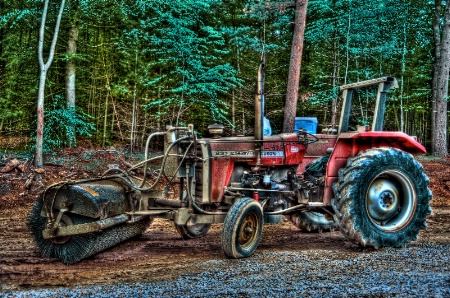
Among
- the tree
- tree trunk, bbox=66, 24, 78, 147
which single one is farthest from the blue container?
tree trunk, bbox=66, 24, 78, 147

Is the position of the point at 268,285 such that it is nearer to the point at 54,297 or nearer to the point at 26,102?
the point at 54,297

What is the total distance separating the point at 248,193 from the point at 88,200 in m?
1.85

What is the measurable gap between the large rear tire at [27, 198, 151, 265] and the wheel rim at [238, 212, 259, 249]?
147 cm

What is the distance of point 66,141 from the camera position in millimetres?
12727

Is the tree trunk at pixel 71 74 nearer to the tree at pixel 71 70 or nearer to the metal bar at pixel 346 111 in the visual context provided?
the tree at pixel 71 70

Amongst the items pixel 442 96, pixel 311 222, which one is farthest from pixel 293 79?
pixel 311 222

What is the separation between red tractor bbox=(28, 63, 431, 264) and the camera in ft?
16.4

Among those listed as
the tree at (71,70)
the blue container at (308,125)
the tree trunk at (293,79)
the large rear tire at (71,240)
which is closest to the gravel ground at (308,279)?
the large rear tire at (71,240)

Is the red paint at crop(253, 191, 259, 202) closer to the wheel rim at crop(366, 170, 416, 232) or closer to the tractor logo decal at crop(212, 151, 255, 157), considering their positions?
the tractor logo decal at crop(212, 151, 255, 157)

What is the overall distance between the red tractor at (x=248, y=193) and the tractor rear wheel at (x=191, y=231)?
0.02 metres

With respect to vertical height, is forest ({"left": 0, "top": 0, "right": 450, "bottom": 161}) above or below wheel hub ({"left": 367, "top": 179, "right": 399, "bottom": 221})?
above

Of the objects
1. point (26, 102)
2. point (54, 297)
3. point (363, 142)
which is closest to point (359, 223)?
point (363, 142)

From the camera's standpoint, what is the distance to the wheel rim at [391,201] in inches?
214

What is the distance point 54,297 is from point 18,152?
31.8ft
